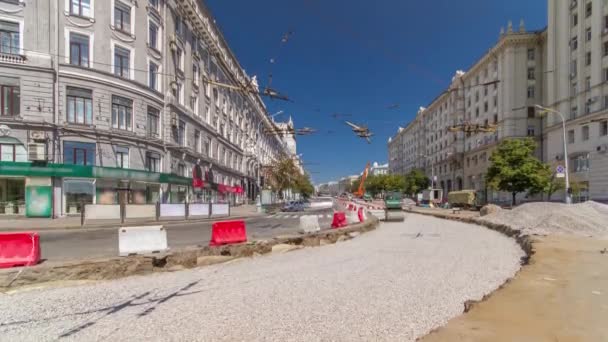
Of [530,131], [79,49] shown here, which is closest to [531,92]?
[530,131]

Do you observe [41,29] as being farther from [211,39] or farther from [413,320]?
[413,320]

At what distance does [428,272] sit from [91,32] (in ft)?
90.6

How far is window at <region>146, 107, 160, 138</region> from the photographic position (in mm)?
28203

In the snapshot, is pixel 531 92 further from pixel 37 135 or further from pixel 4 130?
pixel 4 130

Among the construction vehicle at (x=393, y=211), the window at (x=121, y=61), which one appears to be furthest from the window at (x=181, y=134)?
the construction vehicle at (x=393, y=211)

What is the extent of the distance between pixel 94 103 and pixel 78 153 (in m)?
3.77

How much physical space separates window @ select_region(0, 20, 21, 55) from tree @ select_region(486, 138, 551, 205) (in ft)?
149

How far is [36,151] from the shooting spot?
70.8 feet

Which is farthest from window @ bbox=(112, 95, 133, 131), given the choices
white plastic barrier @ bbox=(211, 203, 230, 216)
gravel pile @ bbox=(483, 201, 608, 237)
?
gravel pile @ bbox=(483, 201, 608, 237)

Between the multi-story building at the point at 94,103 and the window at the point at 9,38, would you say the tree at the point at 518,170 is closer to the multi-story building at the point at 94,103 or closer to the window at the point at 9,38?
the multi-story building at the point at 94,103

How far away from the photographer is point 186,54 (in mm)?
34594

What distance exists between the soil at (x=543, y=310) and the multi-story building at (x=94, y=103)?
15268 millimetres

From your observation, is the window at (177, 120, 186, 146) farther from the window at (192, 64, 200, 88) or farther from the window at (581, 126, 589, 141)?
the window at (581, 126, 589, 141)

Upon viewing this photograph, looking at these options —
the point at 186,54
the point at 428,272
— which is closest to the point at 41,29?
the point at 186,54
